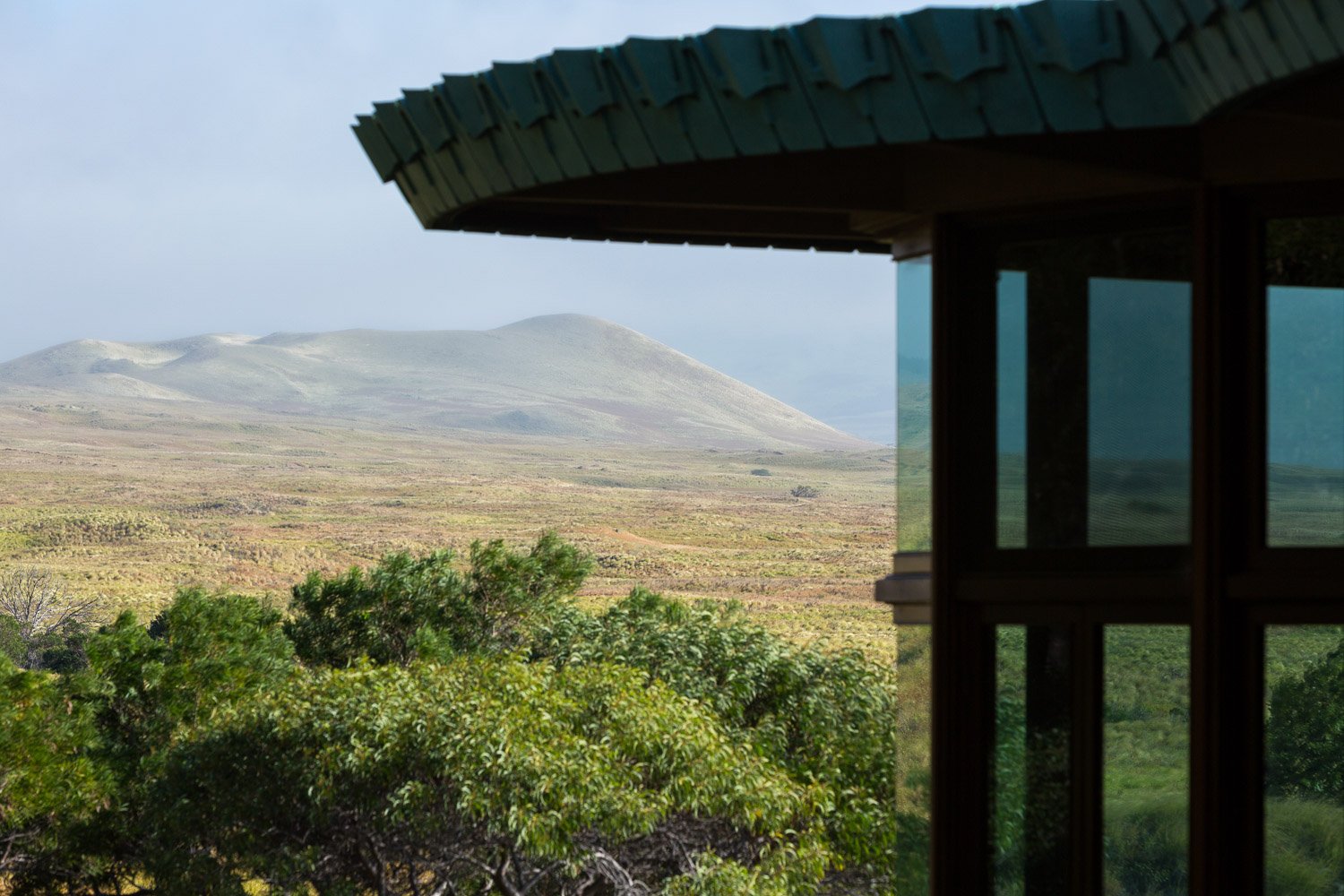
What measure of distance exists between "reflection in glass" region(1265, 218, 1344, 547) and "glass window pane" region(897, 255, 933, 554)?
0.83 m

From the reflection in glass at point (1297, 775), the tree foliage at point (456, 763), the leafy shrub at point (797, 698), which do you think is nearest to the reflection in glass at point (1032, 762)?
the reflection in glass at point (1297, 775)

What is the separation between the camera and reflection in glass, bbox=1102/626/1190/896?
3.30m

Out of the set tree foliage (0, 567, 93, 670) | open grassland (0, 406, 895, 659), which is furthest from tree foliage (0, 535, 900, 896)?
open grassland (0, 406, 895, 659)

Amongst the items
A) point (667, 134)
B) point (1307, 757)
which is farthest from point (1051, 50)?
point (1307, 757)

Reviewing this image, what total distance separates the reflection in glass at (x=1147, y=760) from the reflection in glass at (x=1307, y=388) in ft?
1.25

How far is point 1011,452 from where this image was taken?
141 inches

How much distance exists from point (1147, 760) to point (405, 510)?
296ft

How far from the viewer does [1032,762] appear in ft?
11.5

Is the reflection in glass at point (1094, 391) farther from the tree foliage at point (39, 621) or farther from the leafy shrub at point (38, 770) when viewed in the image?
the tree foliage at point (39, 621)

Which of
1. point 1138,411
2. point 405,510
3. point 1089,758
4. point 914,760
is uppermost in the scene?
point 1138,411

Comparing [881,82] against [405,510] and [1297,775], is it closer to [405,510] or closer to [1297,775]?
[1297,775]

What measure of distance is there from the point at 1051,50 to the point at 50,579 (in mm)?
61703

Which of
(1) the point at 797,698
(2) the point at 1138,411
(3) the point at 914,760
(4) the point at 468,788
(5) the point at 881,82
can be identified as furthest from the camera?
(1) the point at 797,698

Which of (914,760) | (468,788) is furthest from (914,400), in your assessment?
(468,788)
